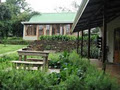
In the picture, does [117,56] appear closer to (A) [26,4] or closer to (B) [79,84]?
(B) [79,84]

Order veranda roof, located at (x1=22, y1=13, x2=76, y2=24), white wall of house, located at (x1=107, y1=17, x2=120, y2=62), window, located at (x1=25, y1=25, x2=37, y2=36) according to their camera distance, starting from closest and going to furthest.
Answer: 1. white wall of house, located at (x1=107, y1=17, x2=120, y2=62)
2. veranda roof, located at (x1=22, y1=13, x2=76, y2=24)
3. window, located at (x1=25, y1=25, x2=37, y2=36)

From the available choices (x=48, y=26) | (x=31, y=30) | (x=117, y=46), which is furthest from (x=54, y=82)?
(x=31, y=30)

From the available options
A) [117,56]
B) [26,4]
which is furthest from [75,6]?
[117,56]

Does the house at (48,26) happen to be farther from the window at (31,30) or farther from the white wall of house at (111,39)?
the white wall of house at (111,39)

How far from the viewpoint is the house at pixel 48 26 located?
24.1 meters

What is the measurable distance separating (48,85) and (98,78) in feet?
3.19

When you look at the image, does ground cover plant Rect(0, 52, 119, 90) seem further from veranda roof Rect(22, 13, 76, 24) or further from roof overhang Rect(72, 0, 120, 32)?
veranda roof Rect(22, 13, 76, 24)

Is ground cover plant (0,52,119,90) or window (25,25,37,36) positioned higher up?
window (25,25,37,36)

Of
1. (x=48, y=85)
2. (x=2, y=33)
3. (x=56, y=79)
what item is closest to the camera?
(x=48, y=85)

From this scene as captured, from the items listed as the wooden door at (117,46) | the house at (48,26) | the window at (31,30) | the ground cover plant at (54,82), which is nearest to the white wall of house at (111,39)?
the wooden door at (117,46)

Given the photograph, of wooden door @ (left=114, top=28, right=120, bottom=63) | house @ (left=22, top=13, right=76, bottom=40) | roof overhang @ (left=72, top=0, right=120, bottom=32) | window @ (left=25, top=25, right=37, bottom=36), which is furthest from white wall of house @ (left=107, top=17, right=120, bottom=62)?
window @ (left=25, top=25, right=37, bottom=36)

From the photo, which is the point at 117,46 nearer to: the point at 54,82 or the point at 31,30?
the point at 54,82

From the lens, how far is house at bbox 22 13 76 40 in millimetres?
24094

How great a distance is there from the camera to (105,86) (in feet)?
10.2
